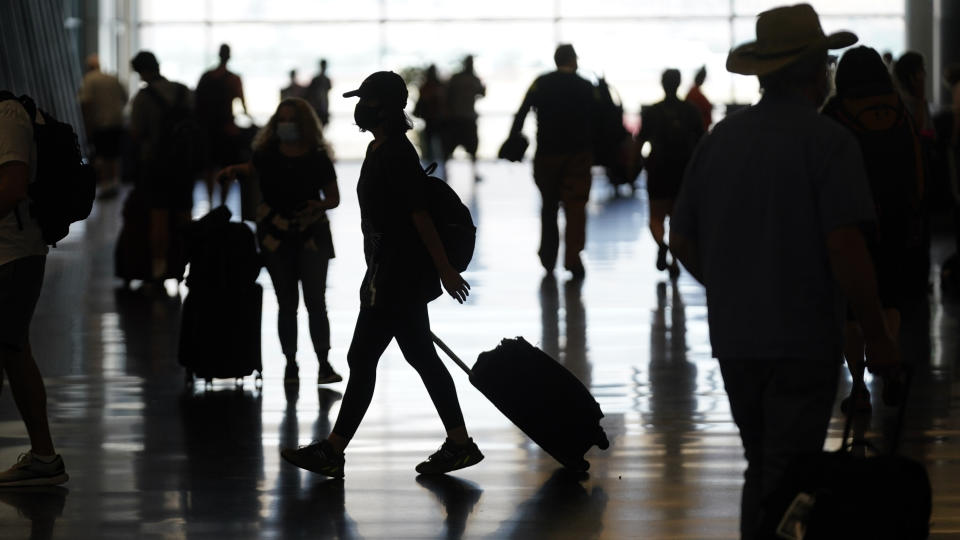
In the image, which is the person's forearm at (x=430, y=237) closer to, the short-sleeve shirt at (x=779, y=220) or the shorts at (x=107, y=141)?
the short-sleeve shirt at (x=779, y=220)

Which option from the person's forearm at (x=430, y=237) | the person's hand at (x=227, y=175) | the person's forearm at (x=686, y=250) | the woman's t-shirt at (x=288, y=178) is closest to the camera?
the person's forearm at (x=686, y=250)

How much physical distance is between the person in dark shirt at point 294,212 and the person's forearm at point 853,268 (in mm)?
4197

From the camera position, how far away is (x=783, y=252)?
11.5ft

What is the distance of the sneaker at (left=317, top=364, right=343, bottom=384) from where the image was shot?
→ 24.9ft

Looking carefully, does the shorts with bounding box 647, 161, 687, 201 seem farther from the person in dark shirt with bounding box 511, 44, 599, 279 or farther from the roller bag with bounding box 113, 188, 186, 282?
the roller bag with bounding box 113, 188, 186, 282

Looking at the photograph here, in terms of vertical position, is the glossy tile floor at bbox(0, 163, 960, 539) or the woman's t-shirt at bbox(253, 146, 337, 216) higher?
the woman's t-shirt at bbox(253, 146, 337, 216)

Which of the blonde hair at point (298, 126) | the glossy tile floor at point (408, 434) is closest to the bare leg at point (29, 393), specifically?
the glossy tile floor at point (408, 434)

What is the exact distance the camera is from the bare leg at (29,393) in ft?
17.8

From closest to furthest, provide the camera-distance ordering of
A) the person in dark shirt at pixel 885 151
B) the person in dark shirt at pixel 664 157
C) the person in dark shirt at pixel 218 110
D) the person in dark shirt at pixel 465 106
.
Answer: the person in dark shirt at pixel 885 151, the person in dark shirt at pixel 664 157, the person in dark shirt at pixel 218 110, the person in dark shirt at pixel 465 106

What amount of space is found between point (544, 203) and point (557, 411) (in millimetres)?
6483

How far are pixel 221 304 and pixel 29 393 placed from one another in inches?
85.6

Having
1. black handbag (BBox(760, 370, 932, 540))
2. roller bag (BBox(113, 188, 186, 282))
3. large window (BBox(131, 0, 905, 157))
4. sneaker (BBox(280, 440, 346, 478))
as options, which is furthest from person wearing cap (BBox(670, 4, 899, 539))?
large window (BBox(131, 0, 905, 157))

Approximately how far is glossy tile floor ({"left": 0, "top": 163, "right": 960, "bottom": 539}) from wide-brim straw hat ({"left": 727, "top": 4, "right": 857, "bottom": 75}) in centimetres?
172

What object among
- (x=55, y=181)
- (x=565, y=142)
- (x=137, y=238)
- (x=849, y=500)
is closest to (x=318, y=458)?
(x=55, y=181)
